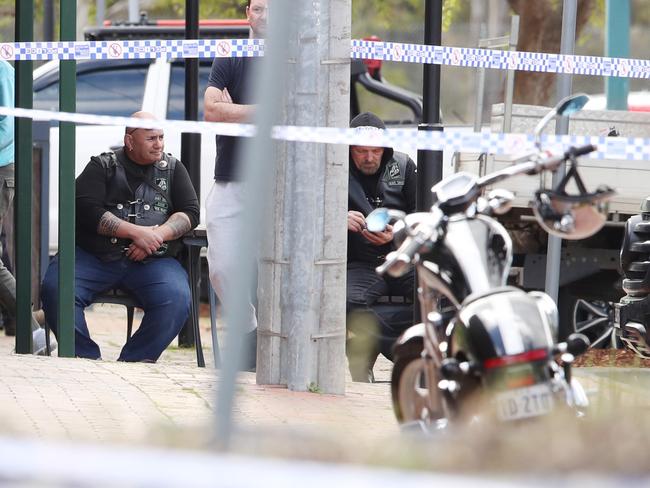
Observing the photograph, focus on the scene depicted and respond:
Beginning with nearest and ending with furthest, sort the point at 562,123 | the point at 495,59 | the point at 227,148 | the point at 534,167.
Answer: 1. the point at 534,167
2. the point at 227,148
3. the point at 562,123
4. the point at 495,59

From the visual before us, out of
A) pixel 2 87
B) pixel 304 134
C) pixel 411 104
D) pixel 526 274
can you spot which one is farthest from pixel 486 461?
pixel 411 104

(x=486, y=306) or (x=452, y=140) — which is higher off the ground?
(x=452, y=140)

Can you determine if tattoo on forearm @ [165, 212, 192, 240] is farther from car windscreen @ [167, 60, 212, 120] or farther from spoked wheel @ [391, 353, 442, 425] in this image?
car windscreen @ [167, 60, 212, 120]

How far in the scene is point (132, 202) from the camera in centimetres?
794

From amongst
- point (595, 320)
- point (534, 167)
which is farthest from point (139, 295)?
point (534, 167)

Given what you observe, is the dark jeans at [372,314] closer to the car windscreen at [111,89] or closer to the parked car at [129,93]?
the parked car at [129,93]

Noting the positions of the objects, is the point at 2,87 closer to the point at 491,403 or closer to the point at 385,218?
the point at 385,218

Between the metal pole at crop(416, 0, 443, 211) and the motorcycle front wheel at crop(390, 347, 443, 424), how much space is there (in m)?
2.78

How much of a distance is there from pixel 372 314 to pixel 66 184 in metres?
1.72

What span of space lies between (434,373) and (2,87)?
4.45m

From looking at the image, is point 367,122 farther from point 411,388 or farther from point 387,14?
point 387,14

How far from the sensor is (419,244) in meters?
4.14

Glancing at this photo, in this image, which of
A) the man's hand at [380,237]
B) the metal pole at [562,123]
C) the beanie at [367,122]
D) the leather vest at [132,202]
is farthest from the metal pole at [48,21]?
the metal pole at [562,123]

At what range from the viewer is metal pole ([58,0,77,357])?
24.4 feet
